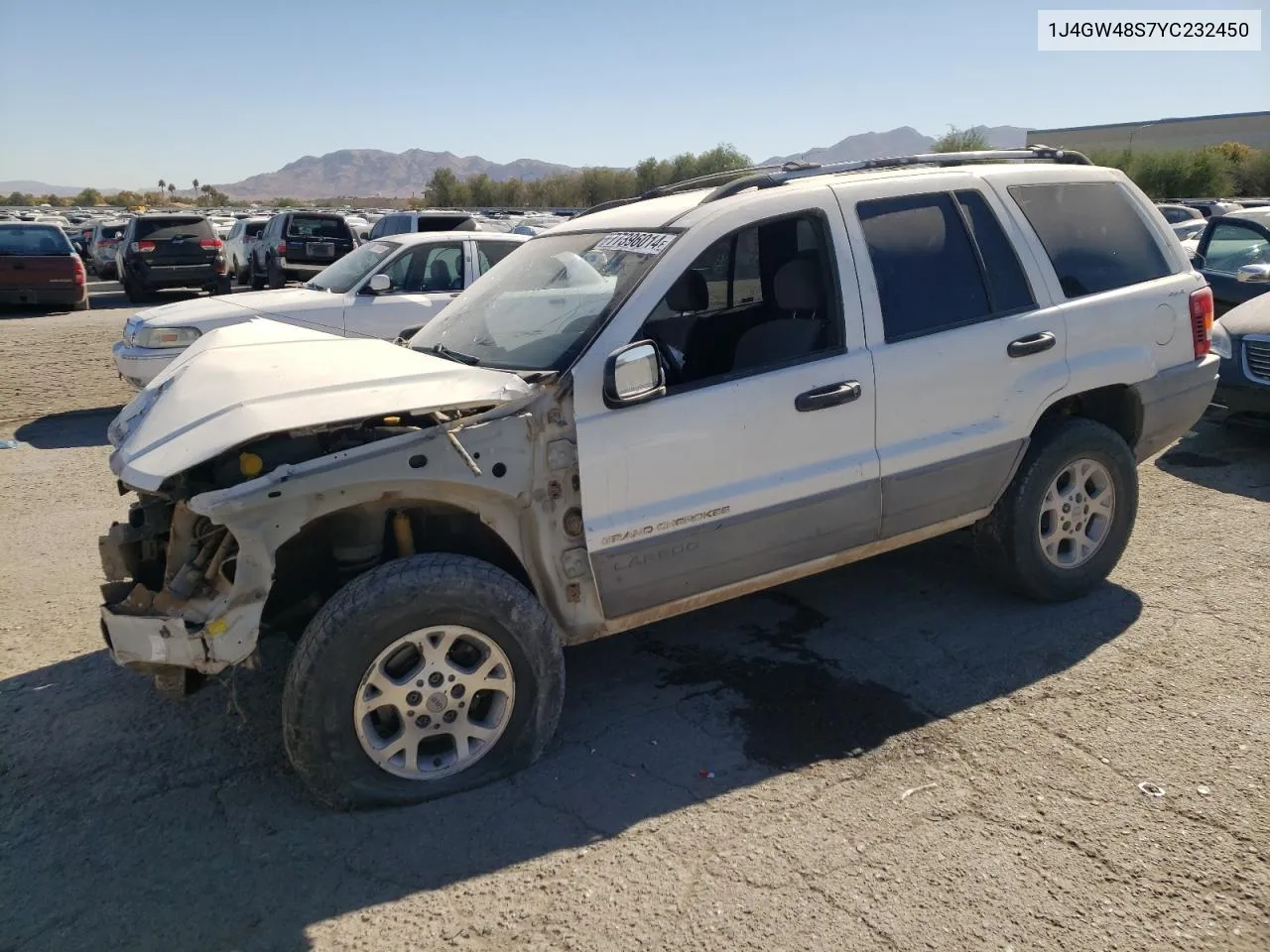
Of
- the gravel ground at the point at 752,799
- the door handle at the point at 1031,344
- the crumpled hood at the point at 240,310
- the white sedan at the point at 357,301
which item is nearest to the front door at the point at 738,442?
the gravel ground at the point at 752,799

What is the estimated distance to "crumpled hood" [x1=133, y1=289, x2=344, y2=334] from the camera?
359 inches

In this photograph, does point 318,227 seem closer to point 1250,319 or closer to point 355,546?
point 1250,319

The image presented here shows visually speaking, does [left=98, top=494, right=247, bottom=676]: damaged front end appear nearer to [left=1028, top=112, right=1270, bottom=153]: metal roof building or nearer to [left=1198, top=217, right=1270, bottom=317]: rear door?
[left=1198, top=217, right=1270, bottom=317]: rear door

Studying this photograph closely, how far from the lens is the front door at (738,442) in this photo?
3576 mm

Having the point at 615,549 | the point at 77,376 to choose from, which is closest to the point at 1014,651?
the point at 615,549

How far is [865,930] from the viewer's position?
108 inches

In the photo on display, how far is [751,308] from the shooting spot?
16.6 ft

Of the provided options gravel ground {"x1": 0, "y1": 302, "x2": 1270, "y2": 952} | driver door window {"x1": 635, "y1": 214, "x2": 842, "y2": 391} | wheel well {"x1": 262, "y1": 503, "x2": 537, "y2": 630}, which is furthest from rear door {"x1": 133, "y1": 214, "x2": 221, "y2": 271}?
wheel well {"x1": 262, "y1": 503, "x2": 537, "y2": 630}

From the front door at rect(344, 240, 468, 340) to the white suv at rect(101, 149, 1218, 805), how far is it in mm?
4413

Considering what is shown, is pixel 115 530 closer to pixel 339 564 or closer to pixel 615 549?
pixel 339 564

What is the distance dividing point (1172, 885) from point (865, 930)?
944mm

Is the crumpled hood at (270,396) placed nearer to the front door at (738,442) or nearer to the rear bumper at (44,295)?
the front door at (738,442)

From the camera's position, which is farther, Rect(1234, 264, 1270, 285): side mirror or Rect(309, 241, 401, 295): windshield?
Rect(309, 241, 401, 295): windshield

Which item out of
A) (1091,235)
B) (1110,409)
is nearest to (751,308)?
(1091,235)
